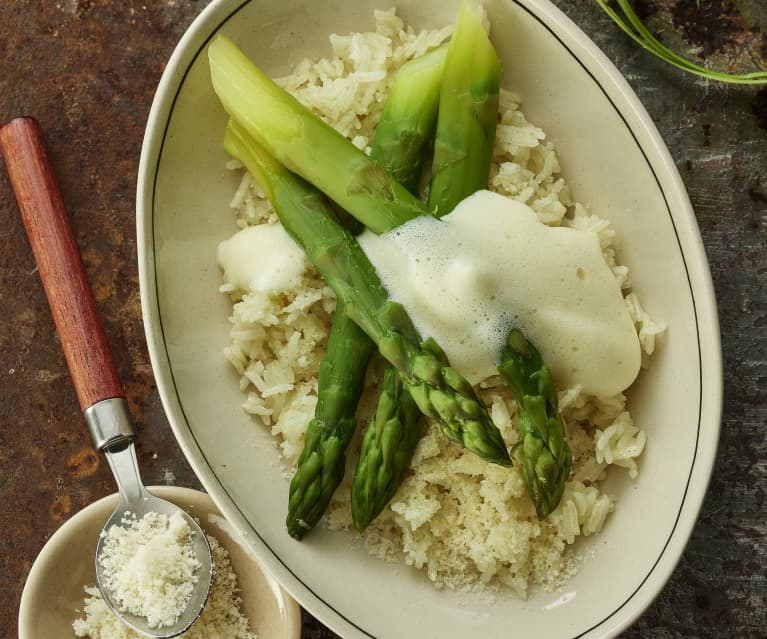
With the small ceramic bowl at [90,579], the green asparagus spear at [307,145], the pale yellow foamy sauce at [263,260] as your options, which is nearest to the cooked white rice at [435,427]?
the pale yellow foamy sauce at [263,260]

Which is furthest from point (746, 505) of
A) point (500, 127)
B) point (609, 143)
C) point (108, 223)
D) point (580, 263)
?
point (108, 223)

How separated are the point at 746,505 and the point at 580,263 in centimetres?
98

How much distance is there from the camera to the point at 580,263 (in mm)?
2051

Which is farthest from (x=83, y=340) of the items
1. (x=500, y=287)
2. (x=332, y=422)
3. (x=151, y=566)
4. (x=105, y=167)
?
(x=500, y=287)

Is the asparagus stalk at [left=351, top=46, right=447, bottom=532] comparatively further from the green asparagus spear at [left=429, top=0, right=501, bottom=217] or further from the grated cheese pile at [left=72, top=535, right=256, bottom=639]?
the grated cheese pile at [left=72, top=535, right=256, bottom=639]

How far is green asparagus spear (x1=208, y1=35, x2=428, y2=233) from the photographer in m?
2.04

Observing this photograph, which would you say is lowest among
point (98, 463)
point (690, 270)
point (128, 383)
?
point (98, 463)

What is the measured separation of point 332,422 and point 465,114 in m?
0.90

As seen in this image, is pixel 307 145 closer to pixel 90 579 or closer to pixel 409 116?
pixel 409 116

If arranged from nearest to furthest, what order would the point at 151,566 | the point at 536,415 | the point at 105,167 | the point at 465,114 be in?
the point at 536,415, the point at 465,114, the point at 151,566, the point at 105,167

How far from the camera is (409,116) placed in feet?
7.00

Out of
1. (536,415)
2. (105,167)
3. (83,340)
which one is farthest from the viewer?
(105,167)

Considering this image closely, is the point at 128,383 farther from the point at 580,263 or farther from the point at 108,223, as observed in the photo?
the point at 580,263

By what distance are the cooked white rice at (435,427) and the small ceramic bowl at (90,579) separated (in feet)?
1.08
